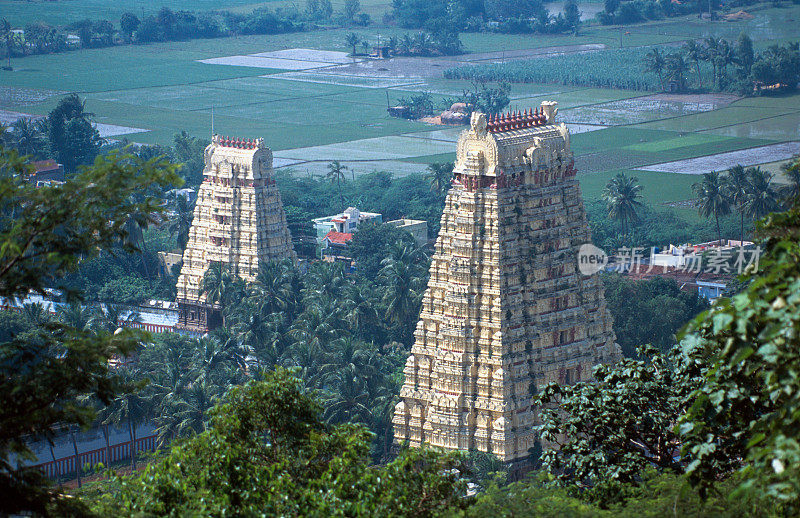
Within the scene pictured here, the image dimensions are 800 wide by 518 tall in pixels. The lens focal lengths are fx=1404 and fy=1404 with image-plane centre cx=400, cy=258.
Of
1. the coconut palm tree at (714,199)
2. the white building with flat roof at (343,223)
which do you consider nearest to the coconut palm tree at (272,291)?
the white building with flat roof at (343,223)

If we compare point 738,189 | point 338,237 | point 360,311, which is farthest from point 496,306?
point 738,189

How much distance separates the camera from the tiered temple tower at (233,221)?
109 metres

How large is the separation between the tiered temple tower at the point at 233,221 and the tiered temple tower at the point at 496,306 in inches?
1325

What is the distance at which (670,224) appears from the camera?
5768 inches

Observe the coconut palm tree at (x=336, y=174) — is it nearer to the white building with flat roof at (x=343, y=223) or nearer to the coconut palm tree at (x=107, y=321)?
the white building with flat roof at (x=343, y=223)

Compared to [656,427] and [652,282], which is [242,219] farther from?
[656,427]

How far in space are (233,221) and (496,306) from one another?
38.0 m

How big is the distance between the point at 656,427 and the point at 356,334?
57276 mm

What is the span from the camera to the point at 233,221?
109 meters

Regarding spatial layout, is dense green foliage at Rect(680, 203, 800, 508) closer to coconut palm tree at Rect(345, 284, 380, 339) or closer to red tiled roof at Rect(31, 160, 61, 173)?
coconut palm tree at Rect(345, 284, 380, 339)

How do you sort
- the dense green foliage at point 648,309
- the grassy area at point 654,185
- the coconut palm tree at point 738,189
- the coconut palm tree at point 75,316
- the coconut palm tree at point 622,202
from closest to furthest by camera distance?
the coconut palm tree at point 75,316
the dense green foliage at point 648,309
the coconut palm tree at point 738,189
the coconut palm tree at point 622,202
the grassy area at point 654,185

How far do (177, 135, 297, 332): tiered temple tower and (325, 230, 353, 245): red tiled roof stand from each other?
22135mm

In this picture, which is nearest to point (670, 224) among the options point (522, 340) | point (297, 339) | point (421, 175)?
point (421, 175)

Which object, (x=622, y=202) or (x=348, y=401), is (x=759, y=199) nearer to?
(x=622, y=202)
